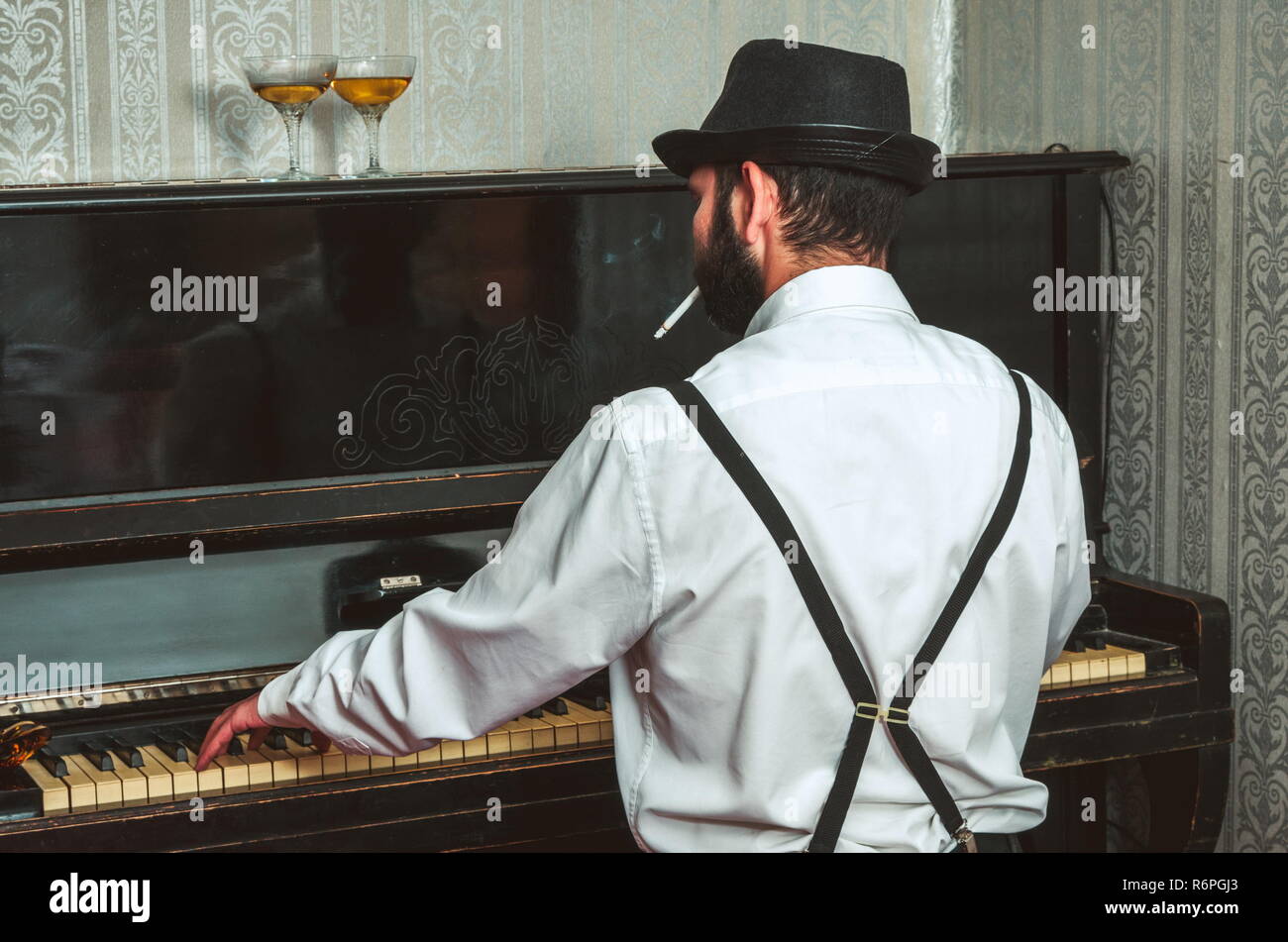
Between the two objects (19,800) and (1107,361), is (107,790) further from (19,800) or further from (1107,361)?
(1107,361)

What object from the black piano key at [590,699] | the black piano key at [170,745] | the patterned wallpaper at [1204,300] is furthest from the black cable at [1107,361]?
the black piano key at [170,745]

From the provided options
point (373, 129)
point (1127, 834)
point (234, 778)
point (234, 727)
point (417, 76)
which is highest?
point (417, 76)

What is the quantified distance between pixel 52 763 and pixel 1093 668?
5.30ft

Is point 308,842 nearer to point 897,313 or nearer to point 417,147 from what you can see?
point 897,313

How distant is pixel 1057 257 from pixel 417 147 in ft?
3.99

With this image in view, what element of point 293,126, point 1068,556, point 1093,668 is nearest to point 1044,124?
point 1093,668

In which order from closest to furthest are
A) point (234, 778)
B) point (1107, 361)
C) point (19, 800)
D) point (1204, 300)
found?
point (19, 800) → point (234, 778) → point (1204, 300) → point (1107, 361)

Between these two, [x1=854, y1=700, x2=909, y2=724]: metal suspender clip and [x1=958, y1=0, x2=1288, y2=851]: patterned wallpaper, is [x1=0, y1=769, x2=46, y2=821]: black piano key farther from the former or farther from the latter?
[x1=958, y1=0, x2=1288, y2=851]: patterned wallpaper

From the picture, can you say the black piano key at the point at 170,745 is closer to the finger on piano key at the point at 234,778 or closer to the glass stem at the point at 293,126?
the finger on piano key at the point at 234,778

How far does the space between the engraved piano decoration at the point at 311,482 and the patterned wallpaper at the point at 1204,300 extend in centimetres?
17

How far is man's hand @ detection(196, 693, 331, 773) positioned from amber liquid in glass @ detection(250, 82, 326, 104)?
1.08 meters

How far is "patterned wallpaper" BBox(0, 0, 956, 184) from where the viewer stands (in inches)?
96.0

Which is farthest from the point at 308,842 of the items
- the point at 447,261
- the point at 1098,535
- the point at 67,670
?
the point at 1098,535

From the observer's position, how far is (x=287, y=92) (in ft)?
7.57
